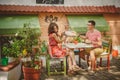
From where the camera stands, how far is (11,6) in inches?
526

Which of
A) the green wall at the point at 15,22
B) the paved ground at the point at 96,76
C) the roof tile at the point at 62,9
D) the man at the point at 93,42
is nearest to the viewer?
the paved ground at the point at 96,76

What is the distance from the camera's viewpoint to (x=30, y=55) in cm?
977

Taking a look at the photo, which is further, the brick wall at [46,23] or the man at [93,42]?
the brick wall at [46,23]

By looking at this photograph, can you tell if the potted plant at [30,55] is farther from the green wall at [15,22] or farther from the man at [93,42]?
the green wall at [15,22]

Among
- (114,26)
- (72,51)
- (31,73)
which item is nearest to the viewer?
(31,73)

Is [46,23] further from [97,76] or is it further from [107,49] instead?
[97,76]

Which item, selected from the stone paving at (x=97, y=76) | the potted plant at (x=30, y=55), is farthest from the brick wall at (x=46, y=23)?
the stone paving at (x=97, y=76)

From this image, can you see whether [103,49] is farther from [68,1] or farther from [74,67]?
[68,1]

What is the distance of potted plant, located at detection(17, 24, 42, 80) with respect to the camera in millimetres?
9188

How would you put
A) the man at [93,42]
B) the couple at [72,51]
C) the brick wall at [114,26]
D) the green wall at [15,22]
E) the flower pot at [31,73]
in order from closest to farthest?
the flower pot at [31,73] < the couple at [72,51] < the man at [93,42] < the green wall at [15,22] < the brick wall at [114,26]

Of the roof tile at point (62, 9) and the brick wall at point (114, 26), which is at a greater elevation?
the roof tile at point (62, 9)

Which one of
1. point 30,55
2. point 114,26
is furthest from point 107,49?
point 114,26

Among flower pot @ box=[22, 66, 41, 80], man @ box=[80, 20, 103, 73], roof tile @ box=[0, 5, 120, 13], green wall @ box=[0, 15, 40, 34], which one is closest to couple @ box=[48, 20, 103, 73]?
man @ box=[80, 20, 103, 73]

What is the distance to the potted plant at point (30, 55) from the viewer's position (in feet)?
30.1
